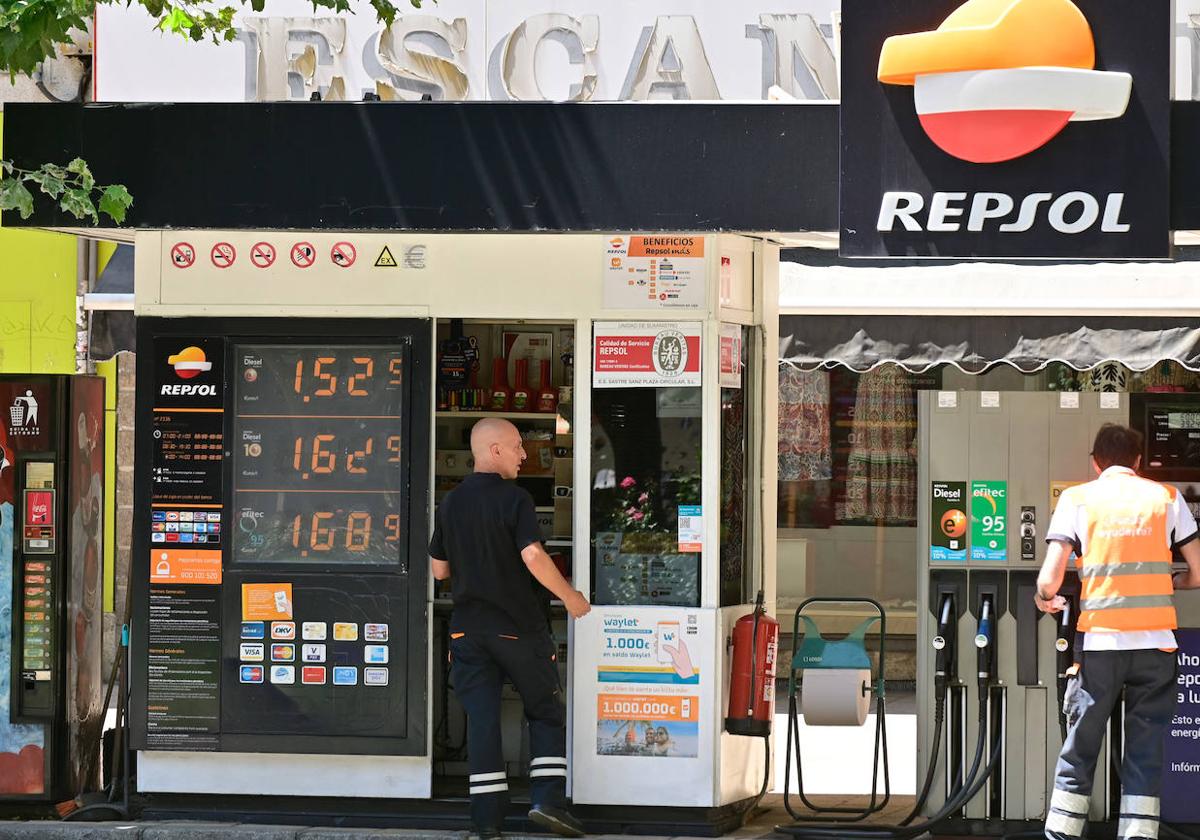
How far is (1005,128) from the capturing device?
7066 millimetres

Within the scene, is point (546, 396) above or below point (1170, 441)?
above

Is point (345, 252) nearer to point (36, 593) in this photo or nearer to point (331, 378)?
point (331, 378)

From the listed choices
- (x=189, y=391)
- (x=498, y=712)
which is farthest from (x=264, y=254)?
(x=498, y=712)

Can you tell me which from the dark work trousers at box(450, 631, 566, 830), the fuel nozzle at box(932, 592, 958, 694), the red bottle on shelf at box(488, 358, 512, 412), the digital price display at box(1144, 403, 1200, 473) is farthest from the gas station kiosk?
the digital price display at box(1144, 403, 1200, 473)

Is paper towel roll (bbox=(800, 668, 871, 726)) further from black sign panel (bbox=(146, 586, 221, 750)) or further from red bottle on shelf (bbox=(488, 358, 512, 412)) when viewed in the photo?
black sign panel (bbox=(146, 586, 221, 750))

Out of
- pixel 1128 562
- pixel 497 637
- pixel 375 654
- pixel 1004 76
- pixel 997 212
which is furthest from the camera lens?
pixel 375 654

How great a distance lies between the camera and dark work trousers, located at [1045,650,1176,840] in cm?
727

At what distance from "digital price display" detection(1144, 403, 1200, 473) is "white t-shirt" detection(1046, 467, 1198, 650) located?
2.22 feet

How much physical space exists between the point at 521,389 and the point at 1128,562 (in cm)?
336

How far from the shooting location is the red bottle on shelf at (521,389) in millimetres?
9344

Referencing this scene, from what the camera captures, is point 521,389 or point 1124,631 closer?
point 1124,631

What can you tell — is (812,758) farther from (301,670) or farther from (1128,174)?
(1128,174)

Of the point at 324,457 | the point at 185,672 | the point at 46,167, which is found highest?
the point at 46,167

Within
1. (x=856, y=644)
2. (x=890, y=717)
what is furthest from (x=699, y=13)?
(x=890, y=717)
